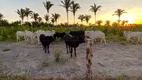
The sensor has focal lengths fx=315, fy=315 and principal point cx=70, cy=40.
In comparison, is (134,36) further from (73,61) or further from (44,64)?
(44,64)

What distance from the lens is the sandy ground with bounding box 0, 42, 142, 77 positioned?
15258mm

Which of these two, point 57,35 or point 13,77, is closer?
point 13,77

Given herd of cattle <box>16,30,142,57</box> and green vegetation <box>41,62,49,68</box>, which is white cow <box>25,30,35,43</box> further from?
green vegetation <box>41,62,49,68</box>

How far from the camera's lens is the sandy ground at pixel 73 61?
1526 cm

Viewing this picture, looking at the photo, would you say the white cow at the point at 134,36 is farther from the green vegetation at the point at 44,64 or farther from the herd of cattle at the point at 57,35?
the green vegetation at the point at 44,64

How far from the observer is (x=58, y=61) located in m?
16.4

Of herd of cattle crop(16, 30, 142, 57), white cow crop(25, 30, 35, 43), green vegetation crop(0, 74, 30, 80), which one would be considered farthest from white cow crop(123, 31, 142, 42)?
green vegetation crop(0, 74, 30, 80)

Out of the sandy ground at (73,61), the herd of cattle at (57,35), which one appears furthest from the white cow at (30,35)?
the sandy ground at (73,61)

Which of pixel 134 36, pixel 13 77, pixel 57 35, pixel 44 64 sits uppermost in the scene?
pixel 57 35

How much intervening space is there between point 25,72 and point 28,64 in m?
1.34

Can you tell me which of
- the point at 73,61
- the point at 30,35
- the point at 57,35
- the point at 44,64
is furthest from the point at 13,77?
the point at 30,35

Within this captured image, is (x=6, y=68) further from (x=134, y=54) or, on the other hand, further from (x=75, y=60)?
(x=134, y=54)

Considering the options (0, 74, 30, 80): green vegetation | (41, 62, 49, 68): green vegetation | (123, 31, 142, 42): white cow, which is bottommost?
(0, 74, 30, 80): green vegetation

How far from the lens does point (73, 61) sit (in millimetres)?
16641
